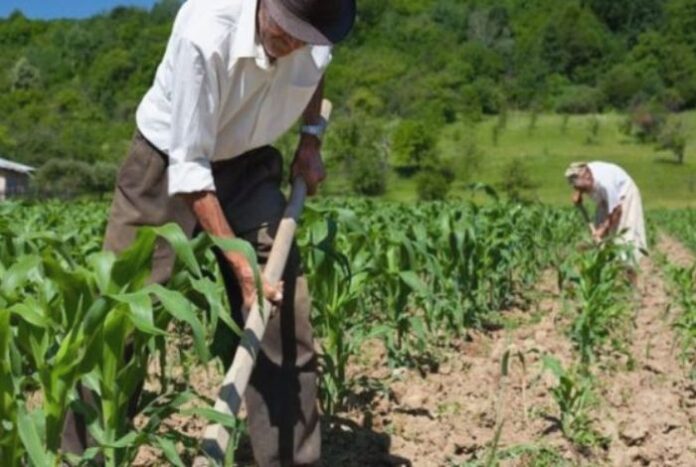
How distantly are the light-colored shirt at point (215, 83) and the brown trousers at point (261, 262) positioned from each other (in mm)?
193

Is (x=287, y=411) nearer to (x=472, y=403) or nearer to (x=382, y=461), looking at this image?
(x=382, y=461)

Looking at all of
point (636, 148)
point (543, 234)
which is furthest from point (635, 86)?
point (543, 234)

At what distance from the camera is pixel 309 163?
11.7 ft

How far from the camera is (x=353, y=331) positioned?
16.5 ft

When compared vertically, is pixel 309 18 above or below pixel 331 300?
above

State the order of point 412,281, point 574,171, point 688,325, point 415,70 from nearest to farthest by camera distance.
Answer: point 412,281, point 688,325, point 574,171, point 415,70

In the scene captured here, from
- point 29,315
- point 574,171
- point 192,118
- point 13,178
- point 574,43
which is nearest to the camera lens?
point 29,315

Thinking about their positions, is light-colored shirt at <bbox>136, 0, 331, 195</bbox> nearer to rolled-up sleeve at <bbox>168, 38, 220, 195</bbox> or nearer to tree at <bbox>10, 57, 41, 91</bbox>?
rolled-up sleeve at <bbox>168, 38, 220, 195</bbox>

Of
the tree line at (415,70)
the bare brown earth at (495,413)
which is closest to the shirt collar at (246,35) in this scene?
the bare brown earth at (495,413)

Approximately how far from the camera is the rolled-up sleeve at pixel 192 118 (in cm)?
284

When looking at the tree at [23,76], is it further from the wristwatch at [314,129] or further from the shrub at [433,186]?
the wristwatch at [314,129]

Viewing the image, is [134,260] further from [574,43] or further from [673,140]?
[574,43]

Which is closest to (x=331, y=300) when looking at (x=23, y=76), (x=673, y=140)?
(x=673, y=140)

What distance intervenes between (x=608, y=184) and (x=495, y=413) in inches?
183
